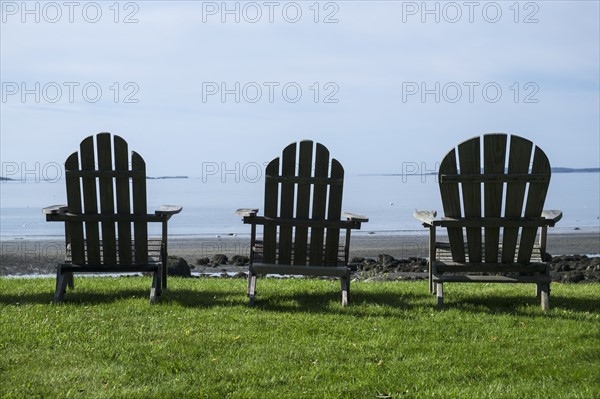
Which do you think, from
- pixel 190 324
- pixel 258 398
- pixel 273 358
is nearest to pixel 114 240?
pixel 190 324

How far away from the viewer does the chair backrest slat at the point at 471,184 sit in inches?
296

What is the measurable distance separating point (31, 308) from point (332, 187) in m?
2.87

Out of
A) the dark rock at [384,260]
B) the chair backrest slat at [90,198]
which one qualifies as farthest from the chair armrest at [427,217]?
the dark rock at [384,260]

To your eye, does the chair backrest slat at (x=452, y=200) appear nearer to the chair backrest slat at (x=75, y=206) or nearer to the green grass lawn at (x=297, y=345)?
the green grass lawn at (x=297, y=345)

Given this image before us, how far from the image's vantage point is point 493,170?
7512mm

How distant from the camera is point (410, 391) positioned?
15.6 feet

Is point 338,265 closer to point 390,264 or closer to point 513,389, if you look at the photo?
point 513,389

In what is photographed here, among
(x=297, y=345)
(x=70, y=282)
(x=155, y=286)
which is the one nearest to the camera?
(x=297, y=345)

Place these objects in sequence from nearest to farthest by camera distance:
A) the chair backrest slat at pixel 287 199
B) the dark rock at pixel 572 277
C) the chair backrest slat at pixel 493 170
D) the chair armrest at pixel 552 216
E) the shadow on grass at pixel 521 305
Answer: the shadow on grass at pixel 521 305, the chair backrest slat at pixel 493 170, the chair armrest at pixel 552 216, the chair backrest slat at pixel 287 199, the dark rock at pixel 572 277

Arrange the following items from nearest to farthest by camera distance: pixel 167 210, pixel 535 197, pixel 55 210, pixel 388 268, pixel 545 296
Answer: pixel 545 296, pixel 535 197, pixel 55 210, pixel 167 210, pixel 388 268

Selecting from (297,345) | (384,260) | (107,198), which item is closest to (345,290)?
(297,345)

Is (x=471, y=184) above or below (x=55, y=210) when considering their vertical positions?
above

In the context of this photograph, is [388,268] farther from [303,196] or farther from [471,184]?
[471,184]

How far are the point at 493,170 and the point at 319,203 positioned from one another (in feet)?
5.26
